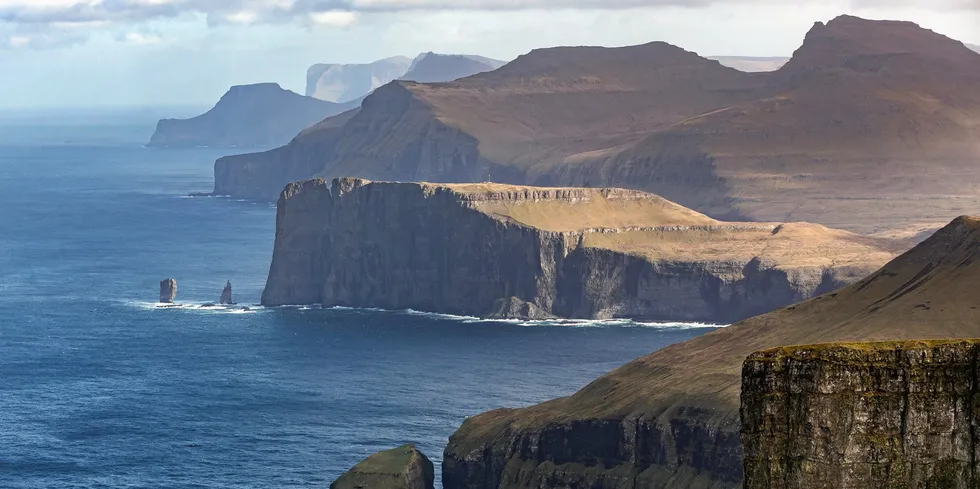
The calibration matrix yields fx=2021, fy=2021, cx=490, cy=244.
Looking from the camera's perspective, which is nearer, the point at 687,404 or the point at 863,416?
the point at 863,416

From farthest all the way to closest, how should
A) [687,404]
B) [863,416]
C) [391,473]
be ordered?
[391,473] → [687,404] → [863,416]

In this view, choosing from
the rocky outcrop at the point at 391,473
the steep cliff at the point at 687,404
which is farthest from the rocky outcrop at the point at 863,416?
the rocky outcrop at the point at 391,473

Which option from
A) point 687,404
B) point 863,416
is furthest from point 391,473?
point 863,416

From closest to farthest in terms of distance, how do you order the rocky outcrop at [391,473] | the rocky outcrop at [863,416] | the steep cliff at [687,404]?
the rocky outcrop at [863,416]
the steep cliff at [687,404]
the rocky outcrop at [391,473]

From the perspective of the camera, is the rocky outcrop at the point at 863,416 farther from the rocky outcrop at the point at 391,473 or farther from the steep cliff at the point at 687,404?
the rocky outcrop at the point at 391,473

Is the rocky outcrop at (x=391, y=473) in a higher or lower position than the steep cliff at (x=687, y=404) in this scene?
lower

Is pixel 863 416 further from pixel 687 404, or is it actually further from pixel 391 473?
pixel 391 473

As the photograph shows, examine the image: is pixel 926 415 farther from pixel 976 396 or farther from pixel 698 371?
pixel 698 371
